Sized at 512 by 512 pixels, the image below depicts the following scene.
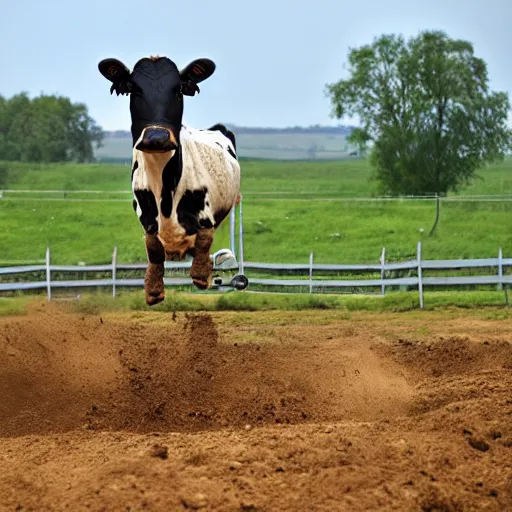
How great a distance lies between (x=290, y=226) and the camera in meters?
27.3

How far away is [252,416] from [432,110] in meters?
22.7

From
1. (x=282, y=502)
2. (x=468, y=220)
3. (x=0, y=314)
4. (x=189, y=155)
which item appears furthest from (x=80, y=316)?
(x=468, y=220)

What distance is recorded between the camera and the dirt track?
225 inches

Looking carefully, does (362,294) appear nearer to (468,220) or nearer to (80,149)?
(468,220)

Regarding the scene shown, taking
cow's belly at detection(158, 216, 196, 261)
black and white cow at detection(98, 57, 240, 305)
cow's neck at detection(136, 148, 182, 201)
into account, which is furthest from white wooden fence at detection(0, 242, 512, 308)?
cow's neck at detection(136, 148, 182, 201)

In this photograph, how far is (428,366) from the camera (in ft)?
37.8

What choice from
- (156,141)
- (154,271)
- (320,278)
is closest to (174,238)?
(154,271)

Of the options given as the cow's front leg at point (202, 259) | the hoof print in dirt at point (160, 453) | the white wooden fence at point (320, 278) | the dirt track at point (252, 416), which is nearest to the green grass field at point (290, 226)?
the white wooden fence at point (320, 278)

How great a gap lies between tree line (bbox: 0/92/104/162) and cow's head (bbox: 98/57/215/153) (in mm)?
26345

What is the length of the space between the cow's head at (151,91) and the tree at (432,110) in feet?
72.8

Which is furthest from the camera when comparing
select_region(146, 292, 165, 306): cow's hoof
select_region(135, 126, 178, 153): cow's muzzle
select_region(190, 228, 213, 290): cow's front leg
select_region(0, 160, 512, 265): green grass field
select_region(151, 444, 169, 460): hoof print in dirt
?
select_region(0, 160, 512, 265): green grass field

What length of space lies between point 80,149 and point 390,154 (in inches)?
634

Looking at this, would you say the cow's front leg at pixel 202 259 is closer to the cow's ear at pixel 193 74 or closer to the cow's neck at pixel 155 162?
the cow's neck at pixel 155 162

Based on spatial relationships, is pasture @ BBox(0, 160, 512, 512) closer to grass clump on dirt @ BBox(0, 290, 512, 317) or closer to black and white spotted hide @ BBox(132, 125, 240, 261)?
grass clump on dirt @ BBox(0, 290, 512, 317)
